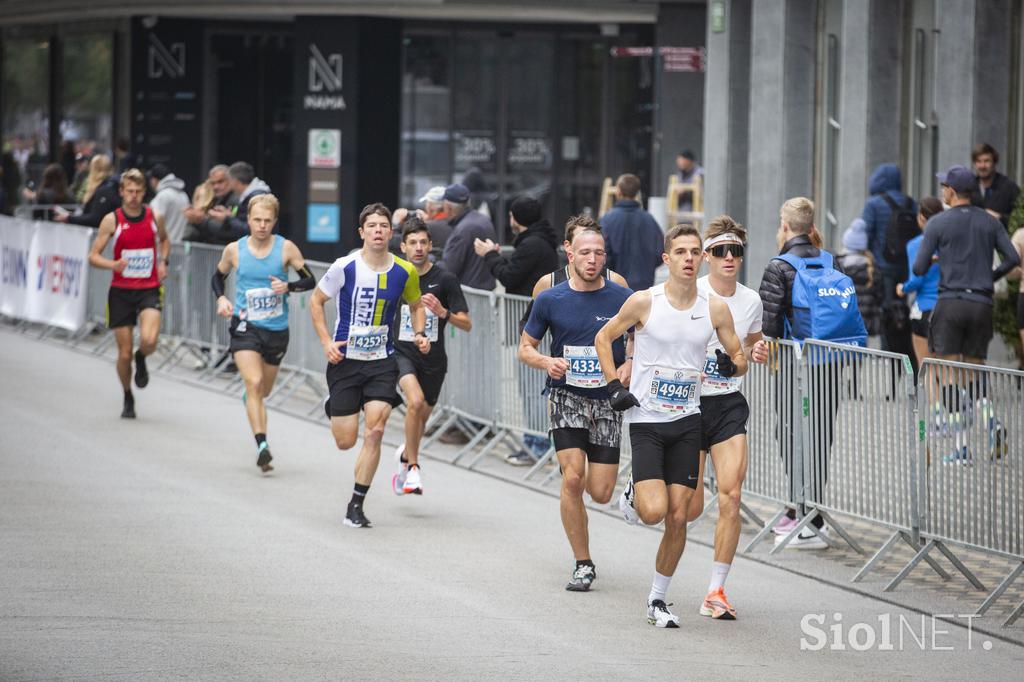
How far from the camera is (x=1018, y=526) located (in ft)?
29.5

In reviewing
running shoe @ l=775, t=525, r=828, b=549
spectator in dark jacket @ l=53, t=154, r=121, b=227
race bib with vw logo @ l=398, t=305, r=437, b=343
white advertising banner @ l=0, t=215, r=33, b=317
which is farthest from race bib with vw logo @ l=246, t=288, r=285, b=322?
white advertising banner @ l=0, t=215, r=33, b=317

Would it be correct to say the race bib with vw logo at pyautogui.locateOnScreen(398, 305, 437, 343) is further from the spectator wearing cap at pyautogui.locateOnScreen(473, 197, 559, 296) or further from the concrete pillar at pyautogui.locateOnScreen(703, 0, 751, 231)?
the concrete pillar at pyautogui.locateOnScreen(703, 0, 751, 231)

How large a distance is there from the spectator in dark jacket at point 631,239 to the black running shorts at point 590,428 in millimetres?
6345

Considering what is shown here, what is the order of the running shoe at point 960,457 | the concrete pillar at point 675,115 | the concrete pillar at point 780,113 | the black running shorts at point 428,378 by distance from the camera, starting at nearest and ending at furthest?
the running shoe at point 960,457 → the black running shorts at point 428,378 → the concrete pillar at point 780,113 → the concrete pillar at point 675,115

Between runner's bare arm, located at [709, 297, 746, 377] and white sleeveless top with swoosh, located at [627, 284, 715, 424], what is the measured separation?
0.11 ft

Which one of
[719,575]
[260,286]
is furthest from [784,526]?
[260,286]

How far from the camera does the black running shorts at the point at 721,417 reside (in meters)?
9.21

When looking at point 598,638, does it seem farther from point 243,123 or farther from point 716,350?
point 243,123

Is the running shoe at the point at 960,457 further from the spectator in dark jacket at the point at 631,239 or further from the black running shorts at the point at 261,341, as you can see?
the spectator in dark jacket at the point at 631,239

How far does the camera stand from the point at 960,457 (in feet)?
30.9

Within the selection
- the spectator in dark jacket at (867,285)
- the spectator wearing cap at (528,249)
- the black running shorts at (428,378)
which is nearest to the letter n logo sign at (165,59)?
the spectator in dark jacket at (867,285)

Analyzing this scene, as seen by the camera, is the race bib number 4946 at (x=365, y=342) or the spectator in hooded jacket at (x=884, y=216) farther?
the spectator in hooded jacket at (x=884, y=216)

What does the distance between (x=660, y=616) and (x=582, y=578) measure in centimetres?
92

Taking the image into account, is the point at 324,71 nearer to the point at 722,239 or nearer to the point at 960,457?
the point at 722,239
